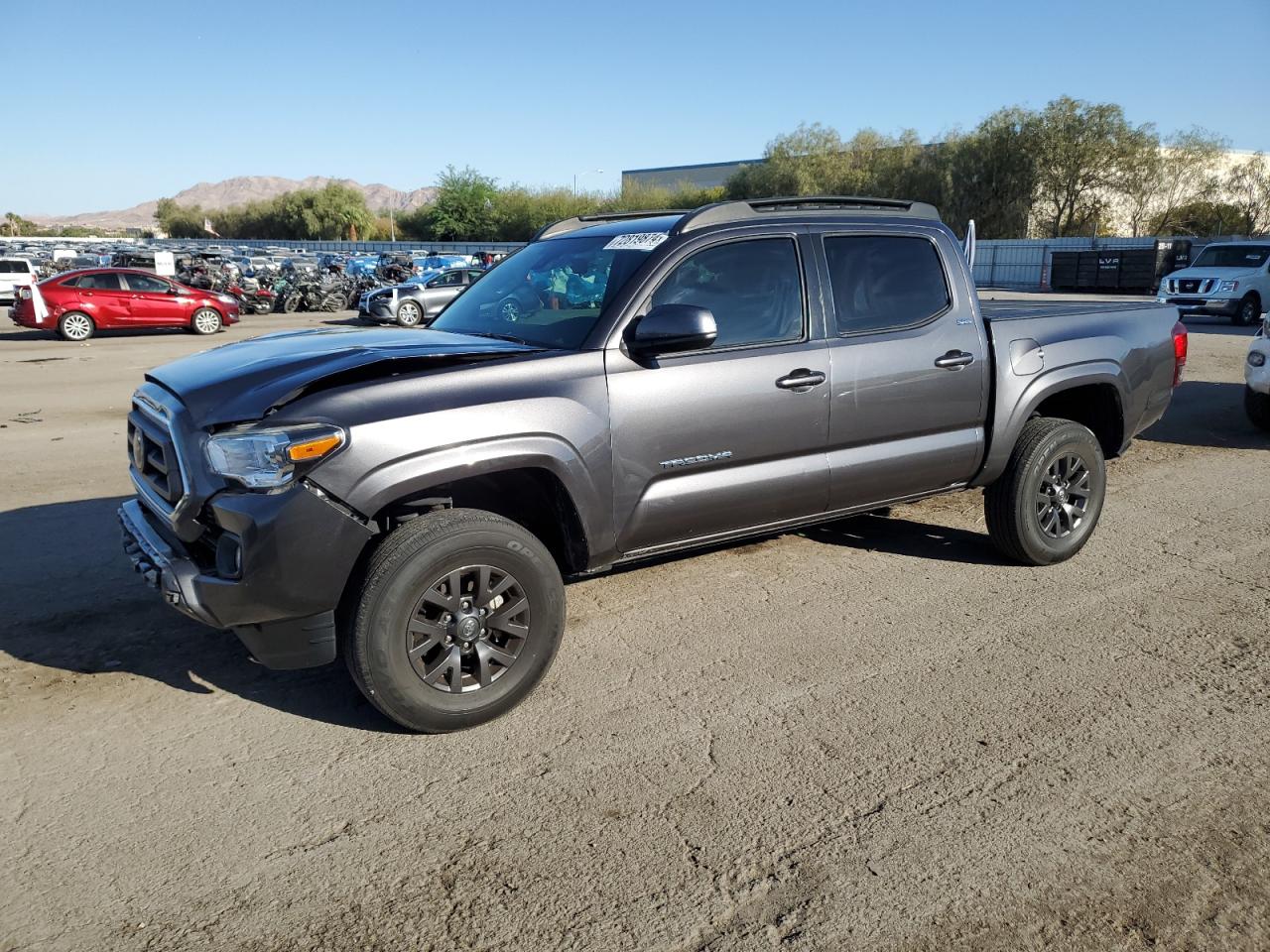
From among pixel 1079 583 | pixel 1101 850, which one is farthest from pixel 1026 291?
pixel 1101 850

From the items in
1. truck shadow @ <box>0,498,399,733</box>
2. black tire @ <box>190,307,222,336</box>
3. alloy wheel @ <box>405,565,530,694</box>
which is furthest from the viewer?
black tire @ <box>190,307,222,336</box>

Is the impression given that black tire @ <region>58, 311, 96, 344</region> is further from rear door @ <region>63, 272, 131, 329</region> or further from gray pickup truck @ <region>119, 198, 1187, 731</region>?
gray pickup truck @ <region>119, 198, 1187, 731</region>

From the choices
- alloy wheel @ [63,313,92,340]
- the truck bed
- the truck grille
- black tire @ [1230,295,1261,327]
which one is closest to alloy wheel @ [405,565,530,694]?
the truck grille

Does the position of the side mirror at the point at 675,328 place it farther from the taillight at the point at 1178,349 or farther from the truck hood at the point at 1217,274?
the truck hood at the point at 1217,274

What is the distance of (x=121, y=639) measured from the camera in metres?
4.45

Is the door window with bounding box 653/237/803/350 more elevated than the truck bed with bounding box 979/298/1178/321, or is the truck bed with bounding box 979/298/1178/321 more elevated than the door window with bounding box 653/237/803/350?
the door window with bounding box 653/237/803/350

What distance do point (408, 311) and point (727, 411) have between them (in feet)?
68.9

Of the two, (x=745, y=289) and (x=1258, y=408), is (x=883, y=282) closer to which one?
(x=745, y=289)

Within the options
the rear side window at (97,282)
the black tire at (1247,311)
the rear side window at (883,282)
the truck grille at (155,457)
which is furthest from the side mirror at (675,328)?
the rear side window at (97,282)

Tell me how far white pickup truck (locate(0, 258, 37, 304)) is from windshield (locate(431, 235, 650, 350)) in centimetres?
2776

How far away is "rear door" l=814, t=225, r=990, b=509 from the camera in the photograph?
459 cm

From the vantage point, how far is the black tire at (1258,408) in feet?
30.1

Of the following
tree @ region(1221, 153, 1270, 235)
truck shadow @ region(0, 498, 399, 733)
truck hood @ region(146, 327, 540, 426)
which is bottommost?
truck shadow @ region(0, 498, 399, 733)

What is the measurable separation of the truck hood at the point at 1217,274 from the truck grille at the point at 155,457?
23.2 metres
